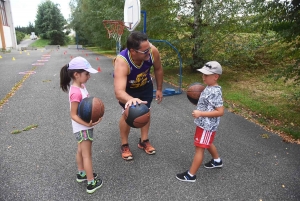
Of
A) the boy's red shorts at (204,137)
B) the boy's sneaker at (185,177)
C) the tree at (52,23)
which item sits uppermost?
the tree at (52,23)

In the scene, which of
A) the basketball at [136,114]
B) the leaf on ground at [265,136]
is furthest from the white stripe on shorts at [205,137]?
the leaf on ground at [265,136]

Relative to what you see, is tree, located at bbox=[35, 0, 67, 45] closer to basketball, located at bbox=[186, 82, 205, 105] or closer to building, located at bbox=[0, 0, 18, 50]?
building, located at bbox=[0, 0, 18, 50]

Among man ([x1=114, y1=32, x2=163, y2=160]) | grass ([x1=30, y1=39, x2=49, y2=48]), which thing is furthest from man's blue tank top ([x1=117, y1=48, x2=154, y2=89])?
grass ([x1=30, y1=39, x2=49, y2=48])

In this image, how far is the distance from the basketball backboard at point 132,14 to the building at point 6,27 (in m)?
29.1

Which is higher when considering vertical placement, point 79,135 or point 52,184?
point 79,135

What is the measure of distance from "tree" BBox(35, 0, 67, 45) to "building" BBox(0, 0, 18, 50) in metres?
14.1

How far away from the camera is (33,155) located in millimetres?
3492

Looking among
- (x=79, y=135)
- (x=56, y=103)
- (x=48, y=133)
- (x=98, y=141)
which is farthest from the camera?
(x=56, y=103)

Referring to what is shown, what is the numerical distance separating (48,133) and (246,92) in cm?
618

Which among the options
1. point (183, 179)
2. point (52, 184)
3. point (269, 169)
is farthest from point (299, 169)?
point (52, 184)

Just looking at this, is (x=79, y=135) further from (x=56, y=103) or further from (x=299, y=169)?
(x=56, y=103)

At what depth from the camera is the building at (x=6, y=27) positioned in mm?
29391

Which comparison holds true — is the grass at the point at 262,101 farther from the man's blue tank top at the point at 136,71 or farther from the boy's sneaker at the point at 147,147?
the man's blue tank top at the point at 136,71

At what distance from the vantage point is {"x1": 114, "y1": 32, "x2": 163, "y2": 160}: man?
265 centimetres
